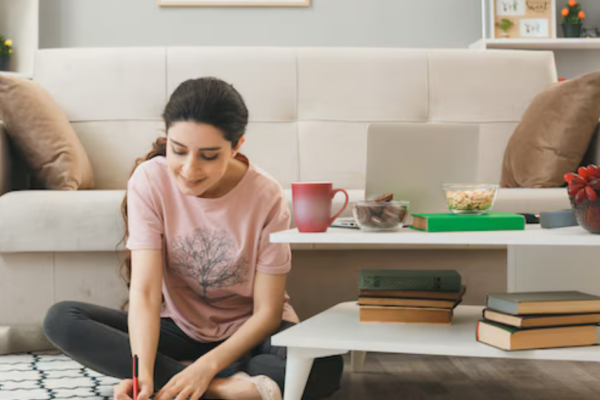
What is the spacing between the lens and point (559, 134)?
2.26 meters

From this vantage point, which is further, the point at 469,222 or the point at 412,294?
the point at 412,294

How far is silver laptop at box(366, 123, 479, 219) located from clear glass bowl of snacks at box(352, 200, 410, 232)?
12 centimetres

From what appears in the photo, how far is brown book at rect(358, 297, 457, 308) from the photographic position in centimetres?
131

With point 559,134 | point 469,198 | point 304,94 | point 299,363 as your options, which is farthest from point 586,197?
point 304,94

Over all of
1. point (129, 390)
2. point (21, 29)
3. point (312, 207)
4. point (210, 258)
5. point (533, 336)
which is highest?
point (21, 29)

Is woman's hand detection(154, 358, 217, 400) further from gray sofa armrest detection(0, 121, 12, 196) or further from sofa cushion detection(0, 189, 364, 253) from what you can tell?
gray sofa armrest detection(0, 121, 12, 196)

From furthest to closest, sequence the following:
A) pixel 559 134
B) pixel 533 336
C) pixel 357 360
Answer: pixel 559 134, pixel 357 360, pixel 533 336

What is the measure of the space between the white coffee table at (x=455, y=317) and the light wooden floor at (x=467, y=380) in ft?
0.69

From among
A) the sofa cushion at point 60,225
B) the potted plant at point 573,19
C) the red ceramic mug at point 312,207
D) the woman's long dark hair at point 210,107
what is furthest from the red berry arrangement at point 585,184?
the potted plant at point 573,19

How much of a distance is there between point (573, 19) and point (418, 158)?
274 cm

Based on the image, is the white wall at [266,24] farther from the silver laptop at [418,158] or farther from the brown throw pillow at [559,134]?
the silver laptop at [418,158]

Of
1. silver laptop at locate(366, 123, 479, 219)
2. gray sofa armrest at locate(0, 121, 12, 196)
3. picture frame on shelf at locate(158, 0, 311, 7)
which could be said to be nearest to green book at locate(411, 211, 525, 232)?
silver laptop at locate(366, 123, 479, 219)

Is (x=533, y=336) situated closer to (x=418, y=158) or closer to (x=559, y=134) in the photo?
(x=418, y=158)

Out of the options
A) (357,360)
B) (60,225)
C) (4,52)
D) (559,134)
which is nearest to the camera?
(357,360)
